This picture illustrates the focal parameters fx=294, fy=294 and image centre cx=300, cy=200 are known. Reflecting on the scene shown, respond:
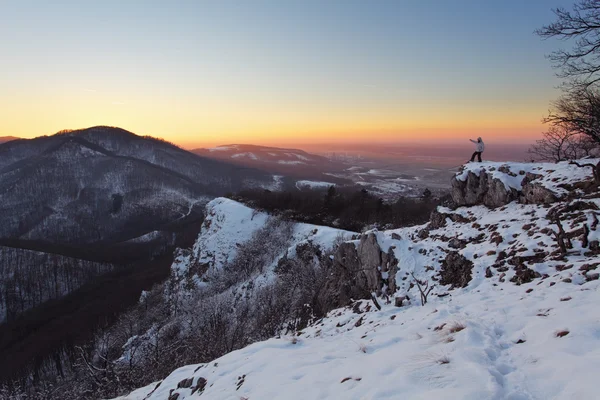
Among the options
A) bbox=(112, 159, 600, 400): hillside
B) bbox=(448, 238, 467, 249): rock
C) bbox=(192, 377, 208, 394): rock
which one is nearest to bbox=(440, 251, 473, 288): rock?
bbox=(112, 159, 600, 400): hillside

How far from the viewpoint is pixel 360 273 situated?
17969 mm

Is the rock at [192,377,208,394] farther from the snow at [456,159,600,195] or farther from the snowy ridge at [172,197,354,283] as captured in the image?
the snowy ridge at [172,197,354,283]

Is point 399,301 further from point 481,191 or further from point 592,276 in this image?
point 481,191

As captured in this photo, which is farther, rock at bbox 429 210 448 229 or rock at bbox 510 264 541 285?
rock at bbox 429 210 448 229

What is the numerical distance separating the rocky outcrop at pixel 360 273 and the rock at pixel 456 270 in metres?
2.56

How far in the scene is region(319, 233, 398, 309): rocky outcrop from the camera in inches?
631

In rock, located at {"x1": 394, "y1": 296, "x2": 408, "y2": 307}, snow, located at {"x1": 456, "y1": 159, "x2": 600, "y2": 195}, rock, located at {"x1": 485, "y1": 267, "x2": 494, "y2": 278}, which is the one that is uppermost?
snow, located at {"x1": 456, "y1": 159, "x2": 600, "y2": 195}

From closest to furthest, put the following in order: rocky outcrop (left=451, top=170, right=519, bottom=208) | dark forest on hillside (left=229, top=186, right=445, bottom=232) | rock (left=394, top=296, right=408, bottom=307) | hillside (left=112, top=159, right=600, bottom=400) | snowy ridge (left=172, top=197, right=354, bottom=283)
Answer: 1. hillside (left=112, top=159, right=600, bottom=400)
2. rock (left=394, top=296, right=408, bottom=307)
3. rocky outcrop (left=451, top=170, right=519, bottom=208)
4. snowy ridge (left=172, top=197, right=354, bottom=283)
5. dark forest on hillside (left=229, top=186, right=445, bottom=232)

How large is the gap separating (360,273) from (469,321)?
11.4m

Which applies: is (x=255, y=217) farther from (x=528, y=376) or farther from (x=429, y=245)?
(x=528, y=376)

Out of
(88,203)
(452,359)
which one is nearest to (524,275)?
(452,359)

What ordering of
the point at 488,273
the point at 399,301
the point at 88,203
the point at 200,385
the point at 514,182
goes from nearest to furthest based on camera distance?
the point at 200,385
the point at 488,273
the point at 399,301
the point at 514,182
the point at 88,203

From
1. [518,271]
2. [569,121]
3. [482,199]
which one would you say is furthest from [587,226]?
[482,199]

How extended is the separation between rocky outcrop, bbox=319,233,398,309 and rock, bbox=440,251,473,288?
2.56 metres
